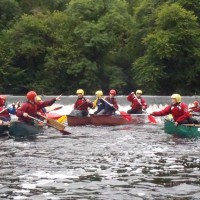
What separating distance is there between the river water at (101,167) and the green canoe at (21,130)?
0.56 m

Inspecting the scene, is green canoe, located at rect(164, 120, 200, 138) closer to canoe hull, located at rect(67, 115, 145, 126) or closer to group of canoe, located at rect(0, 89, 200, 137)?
group of canoe, located at rect(0, 89, 200, 137)

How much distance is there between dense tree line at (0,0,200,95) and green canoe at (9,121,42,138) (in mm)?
26979

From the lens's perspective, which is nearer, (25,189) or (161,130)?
(25,189)

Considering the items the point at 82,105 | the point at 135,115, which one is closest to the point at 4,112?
the point at 82,105

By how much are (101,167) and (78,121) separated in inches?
493

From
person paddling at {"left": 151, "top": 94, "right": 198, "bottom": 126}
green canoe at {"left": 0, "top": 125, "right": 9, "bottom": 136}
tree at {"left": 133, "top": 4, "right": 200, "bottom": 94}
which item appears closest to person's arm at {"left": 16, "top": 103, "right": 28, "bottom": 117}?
green canoe at {"left": 0, "top": 125, "right": 9, "bottom": 136}

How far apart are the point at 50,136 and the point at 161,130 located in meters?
5.51

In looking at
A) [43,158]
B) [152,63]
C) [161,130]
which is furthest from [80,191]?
[152,63]

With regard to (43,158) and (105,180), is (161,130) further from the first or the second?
(105,180)

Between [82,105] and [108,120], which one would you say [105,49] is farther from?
[108,120]

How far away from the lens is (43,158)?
59.7ft

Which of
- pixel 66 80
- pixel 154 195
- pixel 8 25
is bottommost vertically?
pixel 154 195

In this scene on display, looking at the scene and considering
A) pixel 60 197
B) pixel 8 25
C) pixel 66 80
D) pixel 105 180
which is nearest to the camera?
pixel 60 197

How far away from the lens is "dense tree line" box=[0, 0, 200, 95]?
50.3 meters
